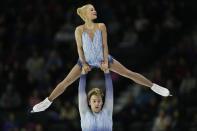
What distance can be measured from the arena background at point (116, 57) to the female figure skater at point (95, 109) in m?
4.21

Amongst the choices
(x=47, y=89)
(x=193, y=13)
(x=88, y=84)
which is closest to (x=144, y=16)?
(x=193, y=13)

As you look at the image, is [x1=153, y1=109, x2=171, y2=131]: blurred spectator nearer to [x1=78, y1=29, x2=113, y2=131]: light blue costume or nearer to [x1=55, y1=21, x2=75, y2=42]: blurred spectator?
[x1=55, y1=21, x2=75, y2=42]: blurred spectator

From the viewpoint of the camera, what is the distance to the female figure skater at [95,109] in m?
7.69

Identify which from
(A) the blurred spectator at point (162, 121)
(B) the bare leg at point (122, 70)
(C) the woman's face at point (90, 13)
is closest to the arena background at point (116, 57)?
(A) the blurred spectator at point (162, 121)

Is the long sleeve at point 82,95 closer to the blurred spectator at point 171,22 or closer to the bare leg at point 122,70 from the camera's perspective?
the bare leg at point 122,70

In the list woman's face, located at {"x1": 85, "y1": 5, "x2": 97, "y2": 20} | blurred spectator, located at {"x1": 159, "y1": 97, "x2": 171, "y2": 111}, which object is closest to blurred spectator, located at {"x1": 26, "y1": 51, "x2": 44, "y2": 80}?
blurred spectator, located at {"x1": 159, "y1": 97, "x2": 171, "y2": 111}

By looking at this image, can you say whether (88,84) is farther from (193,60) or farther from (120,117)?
(193,60)

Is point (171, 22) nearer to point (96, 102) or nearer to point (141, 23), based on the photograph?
point (141, 23)

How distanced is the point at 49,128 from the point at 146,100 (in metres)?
2.48

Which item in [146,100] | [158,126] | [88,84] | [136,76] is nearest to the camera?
[136,76]

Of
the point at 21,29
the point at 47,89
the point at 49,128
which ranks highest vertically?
the point at 21,29

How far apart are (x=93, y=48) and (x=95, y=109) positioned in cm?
93

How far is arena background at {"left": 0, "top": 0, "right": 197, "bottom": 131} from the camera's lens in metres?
12.3

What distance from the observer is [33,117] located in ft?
42.0
